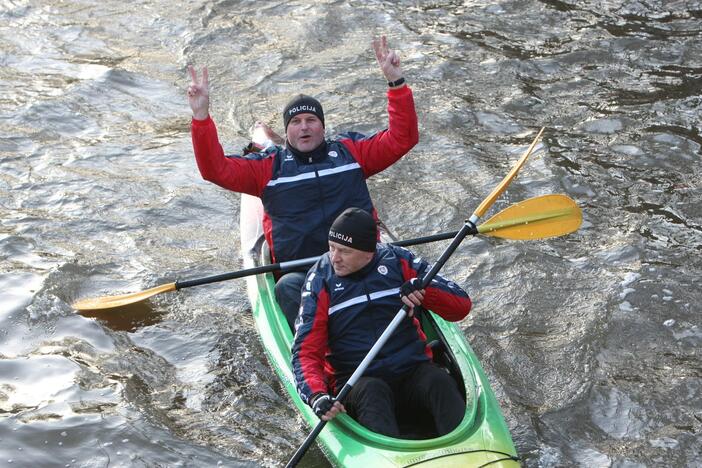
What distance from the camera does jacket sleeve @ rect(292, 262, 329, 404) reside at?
4590 mm

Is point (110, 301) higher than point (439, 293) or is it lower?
lower

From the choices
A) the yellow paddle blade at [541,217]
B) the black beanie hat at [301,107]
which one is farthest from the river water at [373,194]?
the black beanie hat at [301,107]

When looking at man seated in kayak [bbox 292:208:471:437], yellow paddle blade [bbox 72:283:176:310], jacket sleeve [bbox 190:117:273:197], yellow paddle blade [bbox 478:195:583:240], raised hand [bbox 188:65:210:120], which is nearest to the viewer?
man seated in kayak [bbox 292:208:471:437]

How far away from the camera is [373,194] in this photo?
27.2 ft

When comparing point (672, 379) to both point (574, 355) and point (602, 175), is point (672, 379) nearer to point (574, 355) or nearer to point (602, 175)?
point (574, 355)

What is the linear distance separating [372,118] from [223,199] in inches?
82.9

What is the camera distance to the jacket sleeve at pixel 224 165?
17.9ft

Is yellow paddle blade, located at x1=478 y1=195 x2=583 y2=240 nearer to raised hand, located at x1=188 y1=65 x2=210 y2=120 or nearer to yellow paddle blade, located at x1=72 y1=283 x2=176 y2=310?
raised hand, located at x1=188 y1=65 x2=210 y2=120

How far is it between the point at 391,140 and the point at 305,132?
568 millimetres

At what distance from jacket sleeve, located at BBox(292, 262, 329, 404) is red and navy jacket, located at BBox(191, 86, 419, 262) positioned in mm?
994

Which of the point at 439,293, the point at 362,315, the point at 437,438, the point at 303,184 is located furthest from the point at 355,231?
the point at 303,184

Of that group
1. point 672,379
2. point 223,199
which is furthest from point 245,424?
point 223,199

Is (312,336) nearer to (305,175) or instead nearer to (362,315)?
(362,315)

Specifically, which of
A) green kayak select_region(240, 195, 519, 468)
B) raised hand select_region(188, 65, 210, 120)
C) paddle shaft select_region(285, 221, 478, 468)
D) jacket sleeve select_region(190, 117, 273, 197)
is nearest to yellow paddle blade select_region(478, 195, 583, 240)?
green kayak select_region(240, 195, 519, 468)
